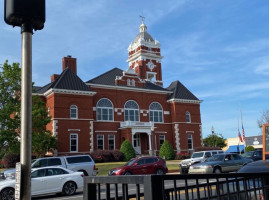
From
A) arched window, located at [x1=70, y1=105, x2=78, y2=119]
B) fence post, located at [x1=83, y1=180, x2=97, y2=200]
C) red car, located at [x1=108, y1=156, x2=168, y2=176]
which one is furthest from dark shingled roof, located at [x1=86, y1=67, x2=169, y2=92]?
fence post, located at [x1=83, y1=180, x2=97, y2=200]

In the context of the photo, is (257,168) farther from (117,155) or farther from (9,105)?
(117,155)

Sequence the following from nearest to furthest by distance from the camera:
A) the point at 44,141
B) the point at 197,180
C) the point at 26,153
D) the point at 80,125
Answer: the point at 197,180 < the point at 26,153 < the point at 44,141 < the point at 80,125

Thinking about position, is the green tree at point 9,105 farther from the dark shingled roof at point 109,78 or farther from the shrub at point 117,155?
the dark shingled roof at point 109,78

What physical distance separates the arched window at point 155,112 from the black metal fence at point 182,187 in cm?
4376

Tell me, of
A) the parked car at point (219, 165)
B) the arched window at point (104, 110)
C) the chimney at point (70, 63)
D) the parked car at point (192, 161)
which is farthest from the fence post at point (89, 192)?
the chimney at point (70, 63)

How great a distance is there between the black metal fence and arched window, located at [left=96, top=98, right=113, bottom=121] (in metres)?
39.5

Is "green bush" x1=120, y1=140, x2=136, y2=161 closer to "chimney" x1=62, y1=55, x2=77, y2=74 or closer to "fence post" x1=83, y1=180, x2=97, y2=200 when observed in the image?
"chimney" x1=62, y1=55, x2=77, y2=74

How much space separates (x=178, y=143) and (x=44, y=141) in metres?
21.5

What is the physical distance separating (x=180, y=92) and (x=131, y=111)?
9.65 meters

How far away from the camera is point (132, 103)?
150ft

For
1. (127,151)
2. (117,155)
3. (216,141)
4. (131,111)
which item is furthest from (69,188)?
(216,141)

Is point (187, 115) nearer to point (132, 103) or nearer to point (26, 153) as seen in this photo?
point (132, 103)

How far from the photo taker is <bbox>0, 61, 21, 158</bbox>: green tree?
2742 cm

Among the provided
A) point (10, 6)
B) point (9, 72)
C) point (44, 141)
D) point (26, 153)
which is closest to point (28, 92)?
point (26, 153)
